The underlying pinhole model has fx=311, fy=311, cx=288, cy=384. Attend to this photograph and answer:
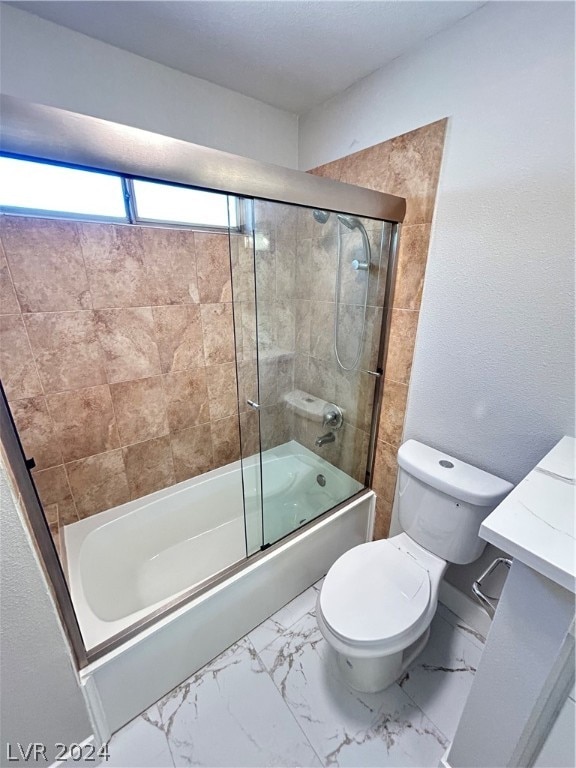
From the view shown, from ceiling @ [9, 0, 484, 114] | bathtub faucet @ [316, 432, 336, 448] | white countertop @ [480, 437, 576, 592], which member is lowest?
bathtub faucet @ [316, 432, 336, 448]

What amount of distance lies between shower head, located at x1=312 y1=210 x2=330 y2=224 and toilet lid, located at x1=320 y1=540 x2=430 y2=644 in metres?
1.40

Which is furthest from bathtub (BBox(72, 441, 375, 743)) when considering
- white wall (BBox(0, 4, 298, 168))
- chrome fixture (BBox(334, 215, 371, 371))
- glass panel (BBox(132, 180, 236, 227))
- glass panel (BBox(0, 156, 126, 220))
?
white wall (BBox(0, 4, 298, 168))

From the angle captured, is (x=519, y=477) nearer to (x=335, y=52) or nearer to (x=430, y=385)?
(x=430, y=385)

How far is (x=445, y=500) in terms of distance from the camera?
3.92 ft

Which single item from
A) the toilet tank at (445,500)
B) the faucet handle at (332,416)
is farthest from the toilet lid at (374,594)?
the faucet handle at (332,416)

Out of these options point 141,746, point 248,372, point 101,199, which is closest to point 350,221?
point 248,372

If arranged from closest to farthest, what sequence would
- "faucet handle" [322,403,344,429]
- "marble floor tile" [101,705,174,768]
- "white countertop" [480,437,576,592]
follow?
1. "white countertop" [480,437,576,592]
2. "marble floor tile" [101,705,174,768]
3. "faucet handle" [322,403,344,429]

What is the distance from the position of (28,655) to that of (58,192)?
1.58 m

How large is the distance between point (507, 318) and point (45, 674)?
1733 millimetres

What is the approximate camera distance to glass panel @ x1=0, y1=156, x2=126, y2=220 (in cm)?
118

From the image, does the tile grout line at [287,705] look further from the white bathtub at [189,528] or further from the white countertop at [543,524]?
the white countertop at [543,524]

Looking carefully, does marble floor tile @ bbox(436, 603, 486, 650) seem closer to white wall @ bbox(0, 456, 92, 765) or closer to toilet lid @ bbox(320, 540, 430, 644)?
toilet lid @ bbox(320, 540, 430, 644)

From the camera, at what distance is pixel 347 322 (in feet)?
5.23

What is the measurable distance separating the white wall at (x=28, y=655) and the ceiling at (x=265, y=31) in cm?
142
